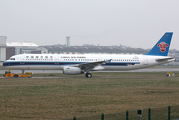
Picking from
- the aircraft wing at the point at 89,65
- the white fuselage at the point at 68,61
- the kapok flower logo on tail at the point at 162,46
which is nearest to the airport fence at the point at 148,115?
the aircraft wing at the point at 89,65

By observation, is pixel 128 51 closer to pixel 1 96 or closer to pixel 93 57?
pixel 93 57

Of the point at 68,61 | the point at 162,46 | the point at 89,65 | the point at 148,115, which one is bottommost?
the point at 148,115

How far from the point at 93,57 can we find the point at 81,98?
24.6 metres

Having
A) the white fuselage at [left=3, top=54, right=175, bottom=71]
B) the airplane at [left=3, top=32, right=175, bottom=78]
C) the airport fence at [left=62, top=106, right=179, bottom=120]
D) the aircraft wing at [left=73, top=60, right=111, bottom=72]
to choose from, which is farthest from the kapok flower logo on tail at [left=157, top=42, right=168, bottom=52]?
Answer: the airport fence at [left=62, top=106, right=179, bottom=120]

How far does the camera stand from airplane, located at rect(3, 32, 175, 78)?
139 feet

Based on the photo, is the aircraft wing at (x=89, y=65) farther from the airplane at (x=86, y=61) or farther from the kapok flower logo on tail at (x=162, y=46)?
the kapok flower logo on tail at (x=162, y=46)

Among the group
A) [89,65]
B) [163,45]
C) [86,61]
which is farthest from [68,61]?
[163,45]

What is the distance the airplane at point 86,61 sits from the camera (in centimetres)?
4250

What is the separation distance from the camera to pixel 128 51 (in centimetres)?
14375

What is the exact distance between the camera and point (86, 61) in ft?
147

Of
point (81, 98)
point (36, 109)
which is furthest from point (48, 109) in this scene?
point (81, 98)

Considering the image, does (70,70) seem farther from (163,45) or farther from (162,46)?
(163,45)

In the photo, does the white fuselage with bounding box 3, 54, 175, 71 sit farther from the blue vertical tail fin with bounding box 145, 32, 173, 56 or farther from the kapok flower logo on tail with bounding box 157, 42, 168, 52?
the kapok flower logo on tail with bounding box 157, 42, 168, 52

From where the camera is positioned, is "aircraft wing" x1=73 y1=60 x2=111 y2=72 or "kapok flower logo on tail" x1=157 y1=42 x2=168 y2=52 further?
"kapok flower logo on tail" x1=157 y1=42 x2=168 y2=52
